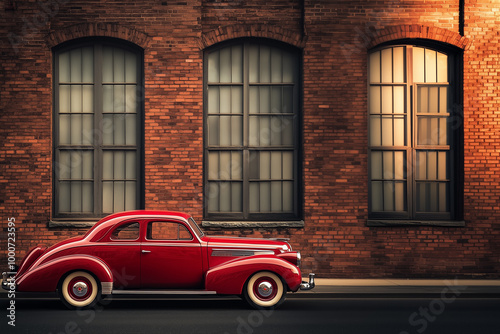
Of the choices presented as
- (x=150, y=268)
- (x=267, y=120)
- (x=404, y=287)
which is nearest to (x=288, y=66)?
(x=267, y=120)

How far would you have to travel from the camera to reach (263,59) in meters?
14.4

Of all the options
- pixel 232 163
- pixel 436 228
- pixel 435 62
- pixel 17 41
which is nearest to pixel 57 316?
pixel 232 163

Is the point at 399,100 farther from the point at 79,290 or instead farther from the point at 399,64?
the point at 79,290

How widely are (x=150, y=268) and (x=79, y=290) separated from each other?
1096 millimetres

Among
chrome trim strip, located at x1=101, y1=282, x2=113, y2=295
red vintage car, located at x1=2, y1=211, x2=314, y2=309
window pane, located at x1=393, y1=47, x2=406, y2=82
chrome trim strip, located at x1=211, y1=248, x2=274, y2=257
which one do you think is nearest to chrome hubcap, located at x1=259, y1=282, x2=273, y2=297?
red vintage car, located at x1=2, y1=211, x2=314, y2=309

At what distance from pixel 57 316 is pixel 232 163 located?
615 cm

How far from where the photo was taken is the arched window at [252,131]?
47.2 feet

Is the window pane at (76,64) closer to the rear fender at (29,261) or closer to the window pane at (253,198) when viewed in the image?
the window pane at (253,198)

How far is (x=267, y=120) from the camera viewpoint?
14.4 m

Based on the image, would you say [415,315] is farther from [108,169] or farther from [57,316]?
[108,169]

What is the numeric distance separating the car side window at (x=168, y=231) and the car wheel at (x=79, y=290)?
109cm

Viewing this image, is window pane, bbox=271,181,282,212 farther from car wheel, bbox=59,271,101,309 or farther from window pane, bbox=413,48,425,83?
car wheel, bbox=59,271,101,309

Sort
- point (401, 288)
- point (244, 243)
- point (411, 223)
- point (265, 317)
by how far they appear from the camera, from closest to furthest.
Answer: point (265, 317), point (244, 243), point (401, 288), point (411, 223)

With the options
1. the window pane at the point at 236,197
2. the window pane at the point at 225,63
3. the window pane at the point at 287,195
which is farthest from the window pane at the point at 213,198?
the window pane at the point at 225,63
